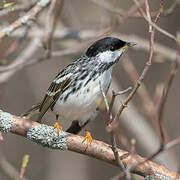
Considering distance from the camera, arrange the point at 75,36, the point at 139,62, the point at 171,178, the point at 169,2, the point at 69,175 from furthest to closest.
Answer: the point at 139,62 < the point at 169,2 < the point at 69,175 < the point at 75,36 < the point at 171,178

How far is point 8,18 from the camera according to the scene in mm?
8352

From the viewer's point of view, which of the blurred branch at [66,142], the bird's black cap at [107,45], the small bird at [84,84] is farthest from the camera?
the bird's black cap at [107,45]

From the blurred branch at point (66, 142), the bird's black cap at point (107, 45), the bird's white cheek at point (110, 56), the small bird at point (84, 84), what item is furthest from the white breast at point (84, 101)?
the blurred branch at point (66, 142)

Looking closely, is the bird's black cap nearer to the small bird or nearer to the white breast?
the small bird

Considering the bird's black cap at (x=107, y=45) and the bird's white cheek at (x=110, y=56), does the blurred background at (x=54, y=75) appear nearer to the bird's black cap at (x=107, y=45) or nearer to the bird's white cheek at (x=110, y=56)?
the bird's black cap at (x=107, y=45)

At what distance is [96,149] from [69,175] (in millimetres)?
3842

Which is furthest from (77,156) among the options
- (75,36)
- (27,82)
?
(75,36)

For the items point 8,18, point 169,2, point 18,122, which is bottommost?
point 18,122

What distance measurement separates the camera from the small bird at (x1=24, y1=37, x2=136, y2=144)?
16.4ft

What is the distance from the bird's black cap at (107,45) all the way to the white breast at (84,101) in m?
0.25

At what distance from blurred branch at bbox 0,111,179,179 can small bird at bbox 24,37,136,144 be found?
21.6 inches

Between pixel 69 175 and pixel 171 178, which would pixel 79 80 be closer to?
pixel 171 178

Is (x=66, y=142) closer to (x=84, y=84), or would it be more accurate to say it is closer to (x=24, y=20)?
(x=84, y=84)

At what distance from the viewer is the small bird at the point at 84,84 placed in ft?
16.4
